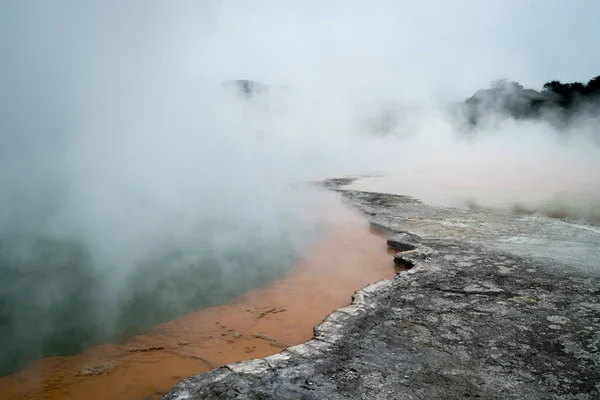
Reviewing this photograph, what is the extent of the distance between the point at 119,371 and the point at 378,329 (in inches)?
67.8

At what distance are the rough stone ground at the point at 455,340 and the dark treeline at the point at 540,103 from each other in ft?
74.9

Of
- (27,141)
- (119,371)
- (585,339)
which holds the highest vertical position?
(27,141)

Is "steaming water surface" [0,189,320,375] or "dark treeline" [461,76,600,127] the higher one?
"dark treeline" [461,76,600,127]

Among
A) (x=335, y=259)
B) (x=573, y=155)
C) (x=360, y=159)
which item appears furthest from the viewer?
(x=360, y=159)

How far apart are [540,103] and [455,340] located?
28.9m

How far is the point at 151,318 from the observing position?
343cm

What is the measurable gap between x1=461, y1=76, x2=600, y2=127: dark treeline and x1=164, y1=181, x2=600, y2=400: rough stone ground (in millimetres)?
22839

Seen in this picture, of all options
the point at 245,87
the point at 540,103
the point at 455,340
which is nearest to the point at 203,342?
the point at 455,340

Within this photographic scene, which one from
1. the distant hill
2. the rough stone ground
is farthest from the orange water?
the distant hill

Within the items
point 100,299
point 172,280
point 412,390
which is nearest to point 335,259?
point 172,280

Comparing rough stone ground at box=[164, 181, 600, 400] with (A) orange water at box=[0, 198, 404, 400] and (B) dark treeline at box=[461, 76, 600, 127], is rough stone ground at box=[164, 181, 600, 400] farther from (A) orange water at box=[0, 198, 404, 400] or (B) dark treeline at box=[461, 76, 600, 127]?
(B) dark treeline at box=[461, 76, 600, 127]

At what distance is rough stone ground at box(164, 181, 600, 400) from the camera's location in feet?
6.30

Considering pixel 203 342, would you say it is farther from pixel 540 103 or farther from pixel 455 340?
pixel 540 103

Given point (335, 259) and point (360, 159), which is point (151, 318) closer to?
point (335, 259)
